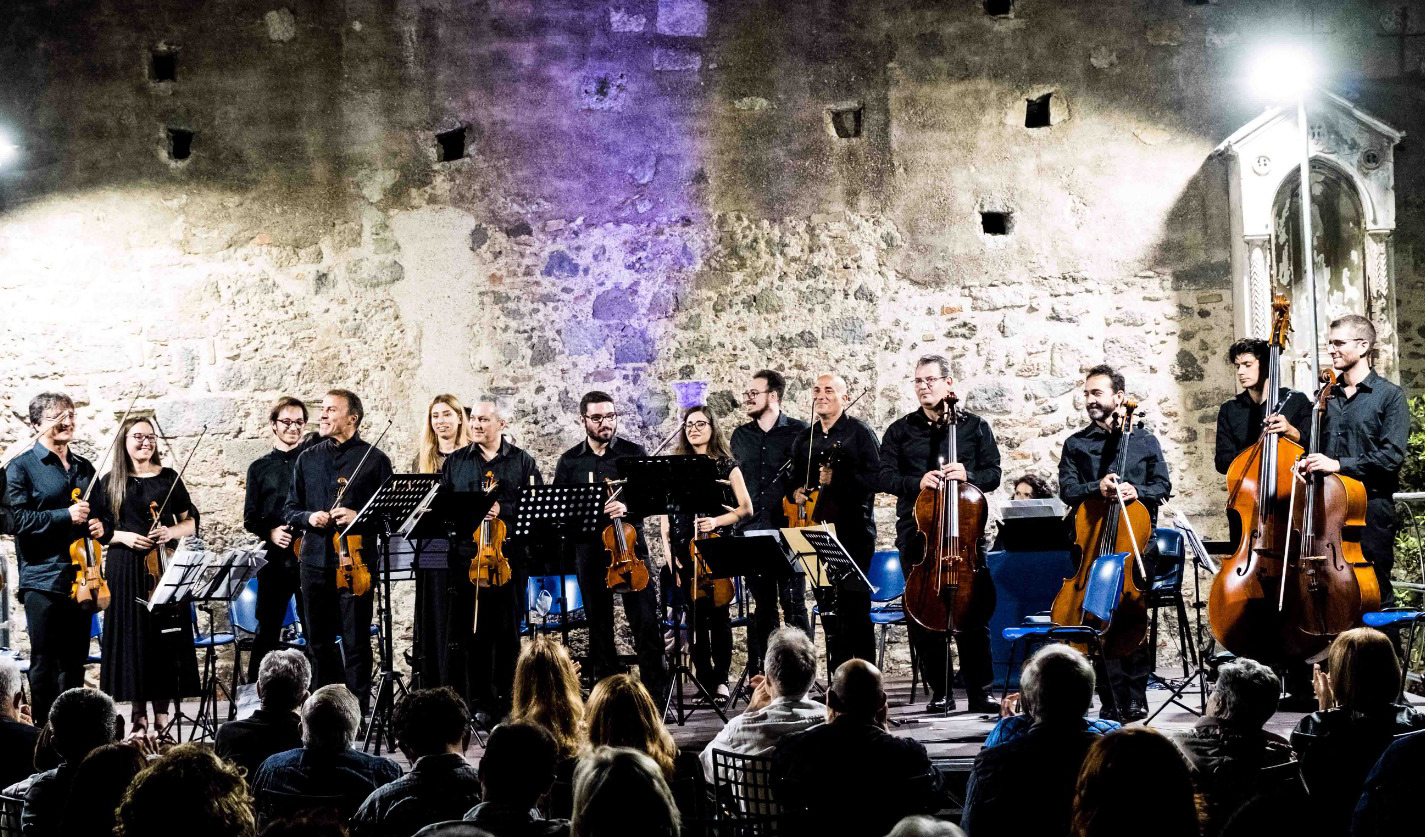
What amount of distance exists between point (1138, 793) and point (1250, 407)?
4133 millimetres

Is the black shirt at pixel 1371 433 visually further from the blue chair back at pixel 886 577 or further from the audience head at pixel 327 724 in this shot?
the audience head at pixel 327 724

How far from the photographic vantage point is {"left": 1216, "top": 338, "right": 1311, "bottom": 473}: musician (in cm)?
625

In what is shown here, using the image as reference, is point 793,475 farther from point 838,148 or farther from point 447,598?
point 838,148

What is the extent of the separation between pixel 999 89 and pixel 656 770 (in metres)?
6.58

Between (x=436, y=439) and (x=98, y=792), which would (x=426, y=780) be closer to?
(x=98, y=792)

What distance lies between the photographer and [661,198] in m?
8.39

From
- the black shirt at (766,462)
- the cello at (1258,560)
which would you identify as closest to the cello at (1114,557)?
the cello at (1258,560)

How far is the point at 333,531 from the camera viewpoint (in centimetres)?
650

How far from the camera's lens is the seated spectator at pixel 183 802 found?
2.59m

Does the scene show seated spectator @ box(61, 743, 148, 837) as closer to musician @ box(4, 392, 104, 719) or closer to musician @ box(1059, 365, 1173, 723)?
musician @ box(4, 392, 104, 719)

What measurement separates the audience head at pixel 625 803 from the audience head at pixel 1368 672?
81.9 inches

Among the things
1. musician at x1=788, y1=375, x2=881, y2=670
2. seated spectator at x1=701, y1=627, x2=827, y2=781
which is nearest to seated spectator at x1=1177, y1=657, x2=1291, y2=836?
seated spectator at x1=701, y1=627, x2=827, y2=781

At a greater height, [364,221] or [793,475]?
[364,221]

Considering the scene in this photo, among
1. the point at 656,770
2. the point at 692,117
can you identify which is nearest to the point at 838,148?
the point at 692,117
